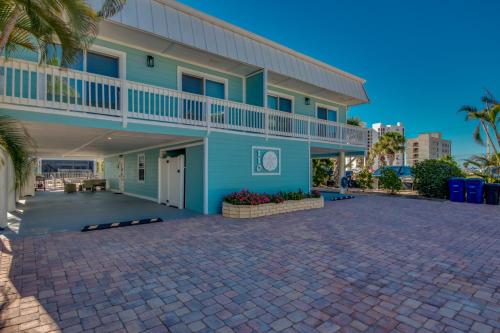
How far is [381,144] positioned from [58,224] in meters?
28.1

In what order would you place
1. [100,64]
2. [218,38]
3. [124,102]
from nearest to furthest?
[124,102] < [100,64] < [218,38]

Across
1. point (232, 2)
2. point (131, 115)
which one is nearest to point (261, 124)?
point (131, 115)

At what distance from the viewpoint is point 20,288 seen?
3.46 metres

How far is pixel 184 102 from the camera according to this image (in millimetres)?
9117

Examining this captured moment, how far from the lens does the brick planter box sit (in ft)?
27.7

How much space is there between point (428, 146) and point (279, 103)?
367 feet

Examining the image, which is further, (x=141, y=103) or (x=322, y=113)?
(x=322, y=113)

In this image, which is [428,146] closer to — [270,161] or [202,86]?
[270,161]

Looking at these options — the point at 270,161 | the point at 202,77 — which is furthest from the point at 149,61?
the point at 270,161

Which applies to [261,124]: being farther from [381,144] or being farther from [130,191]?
[381,144]

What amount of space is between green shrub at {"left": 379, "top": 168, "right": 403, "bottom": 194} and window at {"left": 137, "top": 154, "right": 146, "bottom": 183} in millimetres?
14413

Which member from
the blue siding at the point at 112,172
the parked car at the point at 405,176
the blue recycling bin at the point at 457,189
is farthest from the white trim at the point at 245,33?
the blue siding at the point at 112,172

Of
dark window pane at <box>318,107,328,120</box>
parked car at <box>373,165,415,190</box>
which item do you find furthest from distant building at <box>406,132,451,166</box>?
dark window pane at <box>318,107,328,120</box>

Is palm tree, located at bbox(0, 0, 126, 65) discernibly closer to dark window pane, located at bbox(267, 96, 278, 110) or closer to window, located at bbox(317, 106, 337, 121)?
dark window pane, located at bbox(267, 96, 278, 110)
